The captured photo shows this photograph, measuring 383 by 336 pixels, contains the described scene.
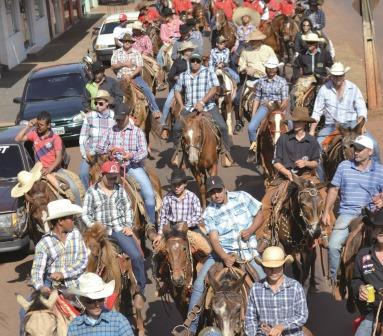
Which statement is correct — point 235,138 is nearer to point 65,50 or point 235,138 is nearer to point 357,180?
point 357,180

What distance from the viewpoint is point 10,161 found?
16.7 metres

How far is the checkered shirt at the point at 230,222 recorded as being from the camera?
35.6ft

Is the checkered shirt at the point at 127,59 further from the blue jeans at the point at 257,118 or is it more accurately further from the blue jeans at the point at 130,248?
the blue jeans at the point at 130,248

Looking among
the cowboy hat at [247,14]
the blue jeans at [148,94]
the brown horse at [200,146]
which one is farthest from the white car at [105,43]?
the brown horse at [200,146]

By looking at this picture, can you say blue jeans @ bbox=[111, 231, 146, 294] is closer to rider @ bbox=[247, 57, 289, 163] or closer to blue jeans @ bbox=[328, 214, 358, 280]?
blue jeans @ bbox=[328, 214, 358, 280]

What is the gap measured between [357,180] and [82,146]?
17.7 ft

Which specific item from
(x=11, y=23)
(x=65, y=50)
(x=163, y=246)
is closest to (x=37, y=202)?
(x=163, y=246)

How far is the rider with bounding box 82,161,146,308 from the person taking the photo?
38.8 feet

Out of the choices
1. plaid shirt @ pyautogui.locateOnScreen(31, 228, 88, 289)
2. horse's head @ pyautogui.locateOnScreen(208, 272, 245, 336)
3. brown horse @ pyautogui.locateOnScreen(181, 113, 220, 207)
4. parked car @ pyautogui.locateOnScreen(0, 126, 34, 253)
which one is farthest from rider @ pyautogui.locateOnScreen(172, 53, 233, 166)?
horse's head @ pyautogui.locateOnScreen(208, 272, 245, 336)

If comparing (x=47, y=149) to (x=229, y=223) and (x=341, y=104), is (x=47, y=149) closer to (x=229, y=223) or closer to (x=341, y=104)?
(x=341, y=104)

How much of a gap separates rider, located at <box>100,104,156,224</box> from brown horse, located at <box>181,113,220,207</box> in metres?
2.15

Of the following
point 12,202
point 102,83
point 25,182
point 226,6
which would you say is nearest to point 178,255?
point 25,182

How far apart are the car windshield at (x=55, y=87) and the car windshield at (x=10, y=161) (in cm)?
757

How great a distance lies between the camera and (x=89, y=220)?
1180 centimetres
